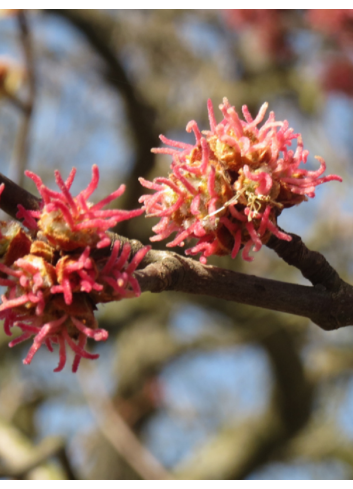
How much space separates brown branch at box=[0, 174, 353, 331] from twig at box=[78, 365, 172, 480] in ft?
9.42

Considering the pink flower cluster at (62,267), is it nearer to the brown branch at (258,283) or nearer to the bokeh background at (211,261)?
the brown branch at (258,283)

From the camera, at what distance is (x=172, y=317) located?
19.2 ft

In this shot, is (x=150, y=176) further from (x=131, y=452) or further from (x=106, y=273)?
(x=106, y=273)

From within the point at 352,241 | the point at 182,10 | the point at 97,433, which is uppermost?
the point at 182,10

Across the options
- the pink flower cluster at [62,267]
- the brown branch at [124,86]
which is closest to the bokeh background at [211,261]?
the brown branch at [124,86]

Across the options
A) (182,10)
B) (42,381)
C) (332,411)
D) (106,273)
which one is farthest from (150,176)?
(106,273)

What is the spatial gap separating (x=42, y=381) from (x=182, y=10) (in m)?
4.41

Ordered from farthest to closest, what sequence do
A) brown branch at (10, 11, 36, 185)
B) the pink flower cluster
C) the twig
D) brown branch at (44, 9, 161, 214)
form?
brown branch at (44, 9, 161, 214), the twig, brown branch at (10, 11, 36, 185), the pink flower cluster

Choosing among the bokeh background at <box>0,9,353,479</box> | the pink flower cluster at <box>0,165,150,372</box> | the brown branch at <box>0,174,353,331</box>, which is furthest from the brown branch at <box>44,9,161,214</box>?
the pink flower cluster at <box>0,165,150,372</box>

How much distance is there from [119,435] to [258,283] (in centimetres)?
332

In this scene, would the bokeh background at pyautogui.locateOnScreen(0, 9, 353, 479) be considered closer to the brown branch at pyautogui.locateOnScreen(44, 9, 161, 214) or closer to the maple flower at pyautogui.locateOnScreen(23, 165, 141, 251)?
the brown branch at pyautogui.locateOnScreen(44, 9, 161, 214)

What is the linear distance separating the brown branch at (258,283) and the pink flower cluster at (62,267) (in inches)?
2.7

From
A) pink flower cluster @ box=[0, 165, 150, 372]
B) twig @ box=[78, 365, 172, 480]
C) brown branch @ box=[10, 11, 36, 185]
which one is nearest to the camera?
pink flower cluster @ box=[0, 165, 150, 372]

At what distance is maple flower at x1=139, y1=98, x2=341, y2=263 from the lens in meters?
1.20
